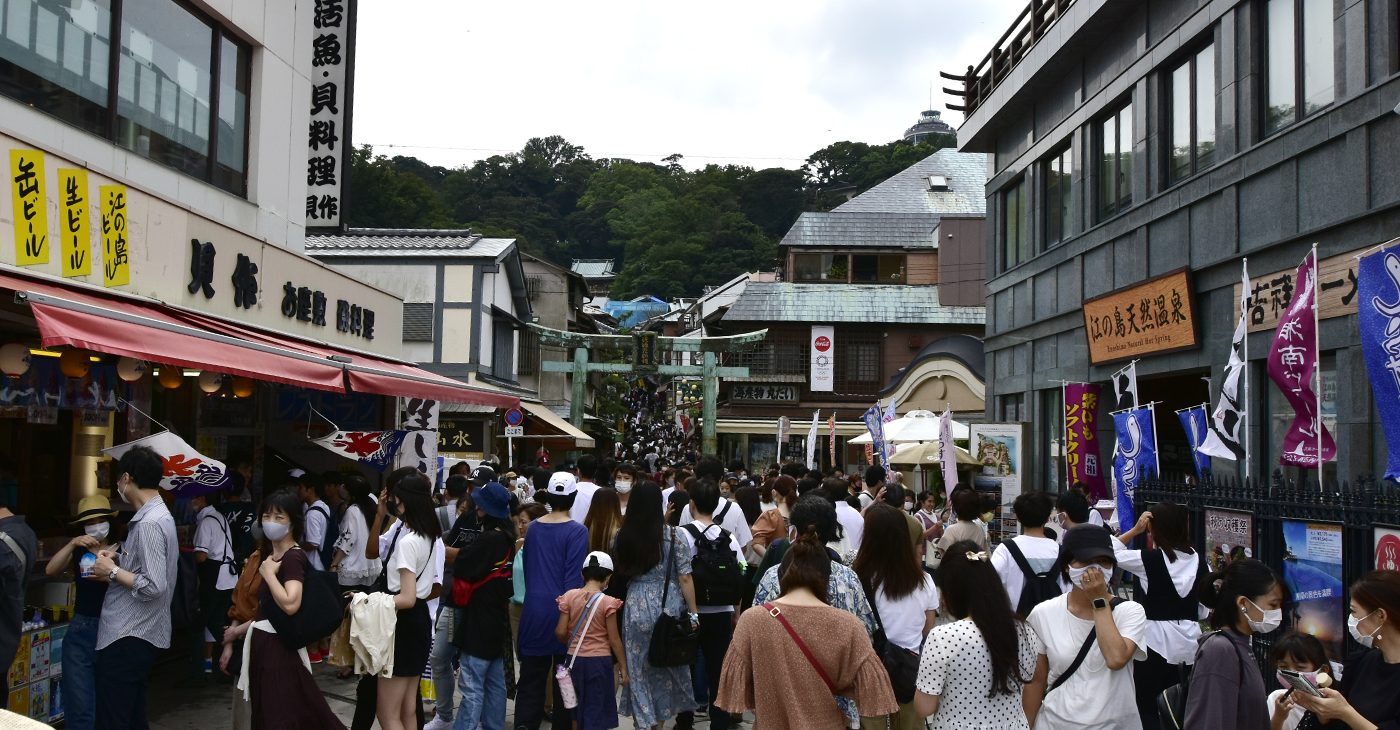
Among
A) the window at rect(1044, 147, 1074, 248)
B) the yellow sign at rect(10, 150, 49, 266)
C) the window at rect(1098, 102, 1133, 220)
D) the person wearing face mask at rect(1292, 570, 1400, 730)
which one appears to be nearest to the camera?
the person wearing face mask at rect(1292, 570, 1400, 730)

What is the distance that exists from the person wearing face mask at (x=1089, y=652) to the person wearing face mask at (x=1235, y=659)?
0.29 metres

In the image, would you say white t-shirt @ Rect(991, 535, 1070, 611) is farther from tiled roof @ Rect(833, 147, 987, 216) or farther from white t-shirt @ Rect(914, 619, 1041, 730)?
tiled roof @ Rect(833, 147, 987, 216)

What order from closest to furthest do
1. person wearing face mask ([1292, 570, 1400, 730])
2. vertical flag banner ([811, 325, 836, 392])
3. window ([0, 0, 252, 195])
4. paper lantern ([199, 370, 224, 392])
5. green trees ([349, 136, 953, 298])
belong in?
person wearing face mask ([1292, 570, 1400, 730]) → window ([0, 0, 252, 195]) → paper lantern ([199, 370, 224, 392]) → vertical flag banner ([811, 325, 836, 392]) → green trees ([349, 136, 953, 298])

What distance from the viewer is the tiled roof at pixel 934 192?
128 feet

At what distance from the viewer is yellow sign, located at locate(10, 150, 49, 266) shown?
25.2ft

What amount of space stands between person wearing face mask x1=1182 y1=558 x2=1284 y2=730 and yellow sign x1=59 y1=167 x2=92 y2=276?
8.34 m

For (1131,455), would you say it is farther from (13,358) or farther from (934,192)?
(934,192)

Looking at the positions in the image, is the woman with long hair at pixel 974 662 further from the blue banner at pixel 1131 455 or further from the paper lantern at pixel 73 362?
the paper lantern at pixel 73 362

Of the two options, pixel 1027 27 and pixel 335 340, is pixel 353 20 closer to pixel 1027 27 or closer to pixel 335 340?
pixel 335 340

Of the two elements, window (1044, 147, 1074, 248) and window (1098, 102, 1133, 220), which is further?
window (1044, 147, 1074, 248)

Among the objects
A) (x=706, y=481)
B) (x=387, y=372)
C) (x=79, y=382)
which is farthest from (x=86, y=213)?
(x=706, y=481)

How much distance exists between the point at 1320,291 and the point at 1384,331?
4.58 metres

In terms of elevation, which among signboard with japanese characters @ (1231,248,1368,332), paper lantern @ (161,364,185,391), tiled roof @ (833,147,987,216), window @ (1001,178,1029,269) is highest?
tiled roof @ (833,147,987,216)

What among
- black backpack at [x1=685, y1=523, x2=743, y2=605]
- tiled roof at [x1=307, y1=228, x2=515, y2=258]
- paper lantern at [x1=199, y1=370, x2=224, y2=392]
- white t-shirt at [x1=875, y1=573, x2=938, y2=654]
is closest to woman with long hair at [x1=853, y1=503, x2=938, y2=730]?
white t-shirt at [x1=875, y1=573, x2=938, y2=654]
